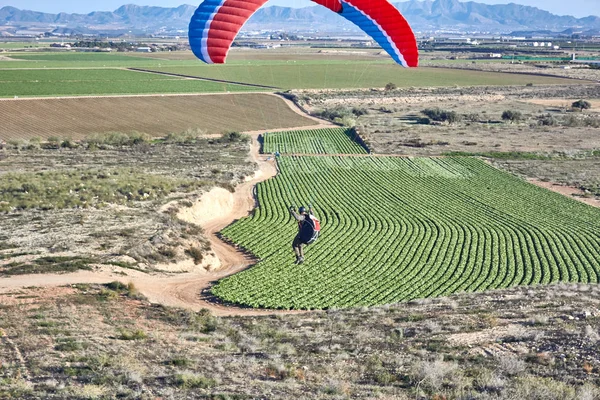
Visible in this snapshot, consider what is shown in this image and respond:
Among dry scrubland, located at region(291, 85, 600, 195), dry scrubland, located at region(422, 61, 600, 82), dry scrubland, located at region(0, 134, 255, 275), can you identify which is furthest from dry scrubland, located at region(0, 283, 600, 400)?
dry scrubland, located at region(422, 61, 600, 82)

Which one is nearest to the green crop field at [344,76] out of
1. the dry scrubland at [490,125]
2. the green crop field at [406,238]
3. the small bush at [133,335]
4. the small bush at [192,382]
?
the dry scrubland at [490,125]

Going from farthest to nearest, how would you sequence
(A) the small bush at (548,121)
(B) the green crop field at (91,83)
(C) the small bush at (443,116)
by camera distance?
1. (B) the green crop field at (91,83)
2. (C) the small bush at (443,116)
3. (A) the small bush at (548,121)

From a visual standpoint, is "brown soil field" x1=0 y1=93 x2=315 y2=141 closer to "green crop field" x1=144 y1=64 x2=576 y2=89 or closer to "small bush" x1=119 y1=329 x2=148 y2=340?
"green crop field" x1=144 y1=64 x2=576 y2=89

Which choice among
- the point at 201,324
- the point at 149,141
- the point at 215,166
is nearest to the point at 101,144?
the point at 149,141

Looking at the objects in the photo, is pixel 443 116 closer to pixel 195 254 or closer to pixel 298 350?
pixel 195 254

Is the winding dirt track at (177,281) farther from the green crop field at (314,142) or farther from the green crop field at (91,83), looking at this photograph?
the green crop field at (91,83)

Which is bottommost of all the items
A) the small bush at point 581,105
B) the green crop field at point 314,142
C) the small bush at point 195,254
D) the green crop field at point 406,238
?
the green crop field at point 406,238
